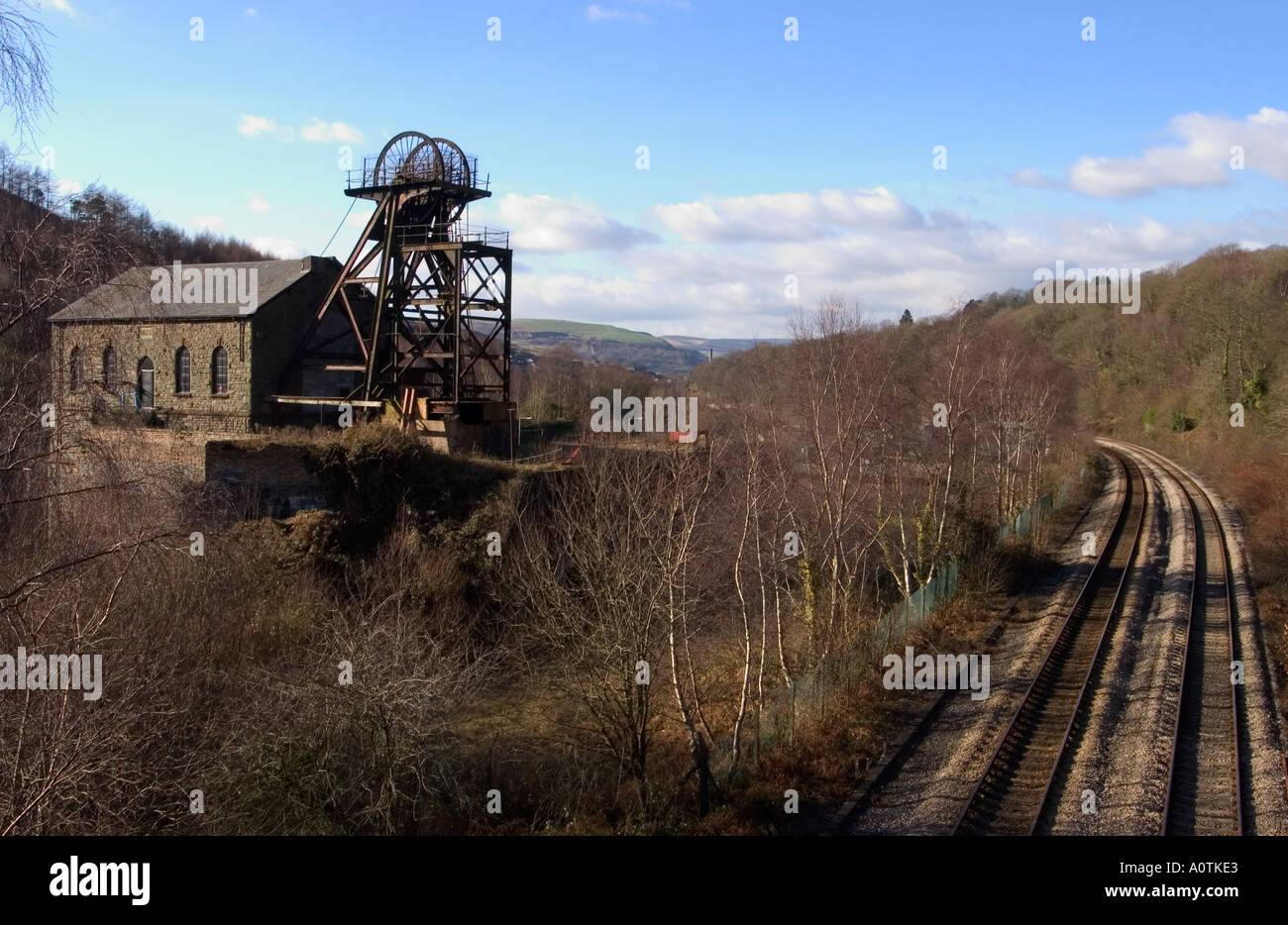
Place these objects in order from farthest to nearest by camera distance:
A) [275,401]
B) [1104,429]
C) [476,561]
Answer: [1104,429] < [275,401] < [476,561]

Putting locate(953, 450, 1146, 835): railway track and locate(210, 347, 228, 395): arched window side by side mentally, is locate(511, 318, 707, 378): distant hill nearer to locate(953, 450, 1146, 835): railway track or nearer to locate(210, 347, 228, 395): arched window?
locate(210, 347, 228, 395): arched window

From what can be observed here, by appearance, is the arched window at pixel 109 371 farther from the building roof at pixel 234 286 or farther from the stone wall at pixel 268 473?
the building roof at pixel 234 286

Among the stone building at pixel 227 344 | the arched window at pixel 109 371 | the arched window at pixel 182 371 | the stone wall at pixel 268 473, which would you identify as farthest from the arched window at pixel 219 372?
the arched window at pixel 109 371

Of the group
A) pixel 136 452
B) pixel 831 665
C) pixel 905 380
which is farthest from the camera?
pixel 905 380

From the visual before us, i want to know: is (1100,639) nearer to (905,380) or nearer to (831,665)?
(831,665)

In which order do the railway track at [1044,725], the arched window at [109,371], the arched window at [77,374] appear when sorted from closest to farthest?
1. the arched window at [109,371]
2. the arched window at [77,374]
3. the railway track at [1044,725]

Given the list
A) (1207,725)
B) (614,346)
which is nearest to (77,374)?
(1207,725)
